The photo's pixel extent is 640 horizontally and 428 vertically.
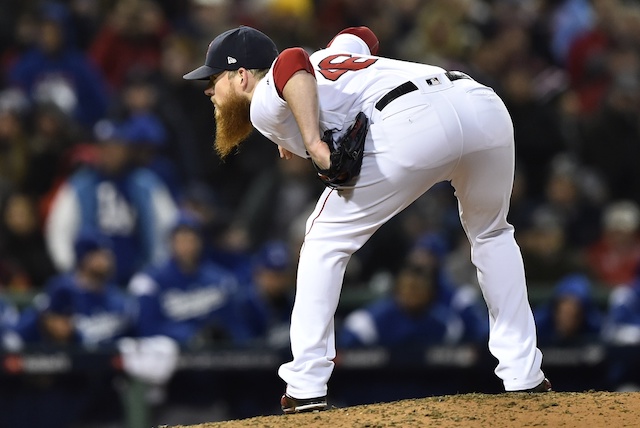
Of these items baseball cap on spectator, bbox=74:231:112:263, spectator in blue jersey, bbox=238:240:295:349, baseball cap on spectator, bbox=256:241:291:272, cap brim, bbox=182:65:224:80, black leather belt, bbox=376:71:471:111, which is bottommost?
spectator in blue jersey, bbox=238:240:295:349

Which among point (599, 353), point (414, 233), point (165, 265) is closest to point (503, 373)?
point (599, 353)

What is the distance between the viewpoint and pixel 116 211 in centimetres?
901

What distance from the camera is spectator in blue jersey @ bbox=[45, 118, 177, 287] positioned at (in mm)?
8969

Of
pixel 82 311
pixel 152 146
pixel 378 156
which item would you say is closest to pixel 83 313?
pixel 82 311

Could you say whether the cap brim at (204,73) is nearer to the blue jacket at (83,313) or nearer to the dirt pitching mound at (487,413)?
the dirt pitching mound at (487,413)

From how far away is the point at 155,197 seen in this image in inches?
359

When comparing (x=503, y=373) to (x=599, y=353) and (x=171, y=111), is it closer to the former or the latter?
(x=599, y=353)

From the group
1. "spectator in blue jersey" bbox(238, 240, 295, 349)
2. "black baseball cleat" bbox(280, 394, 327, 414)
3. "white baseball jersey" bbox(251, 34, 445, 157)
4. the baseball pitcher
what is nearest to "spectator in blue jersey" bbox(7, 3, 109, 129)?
"spectator in blue jersey" bbox(238, 240, 295, 349)

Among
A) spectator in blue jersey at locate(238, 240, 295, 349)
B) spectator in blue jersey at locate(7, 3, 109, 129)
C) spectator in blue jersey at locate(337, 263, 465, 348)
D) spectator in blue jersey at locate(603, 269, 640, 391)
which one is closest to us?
spectator in blue jersey at locate(603, 269, 640, 391)

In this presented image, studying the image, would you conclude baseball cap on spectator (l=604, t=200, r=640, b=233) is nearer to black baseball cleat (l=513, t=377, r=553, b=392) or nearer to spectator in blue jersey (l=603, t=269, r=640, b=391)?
spectator in blue jersey (l=603, t=269, r=640, b=391)

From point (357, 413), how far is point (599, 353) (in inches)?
123

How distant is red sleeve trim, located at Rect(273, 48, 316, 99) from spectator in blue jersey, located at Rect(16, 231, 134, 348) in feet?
11.6

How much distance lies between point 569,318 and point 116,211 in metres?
3.26

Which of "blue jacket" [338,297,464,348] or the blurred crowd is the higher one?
the blurred crowd
